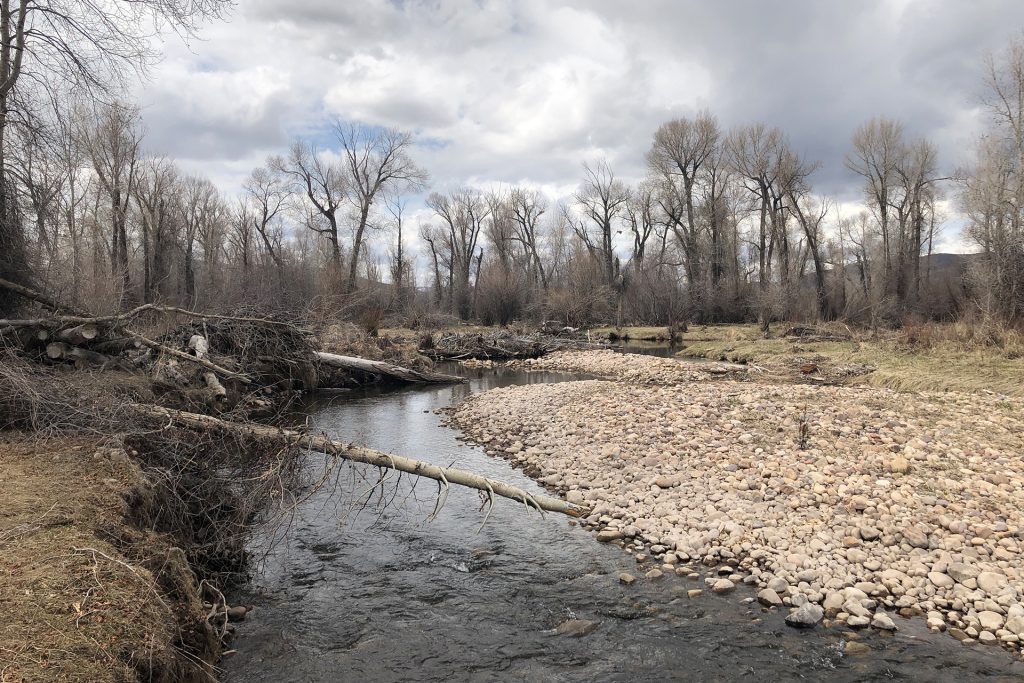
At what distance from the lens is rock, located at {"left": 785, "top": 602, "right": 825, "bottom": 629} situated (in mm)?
4957

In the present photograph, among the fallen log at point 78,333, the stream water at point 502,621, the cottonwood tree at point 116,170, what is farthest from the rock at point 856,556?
the cottonwood tree at point 116,170

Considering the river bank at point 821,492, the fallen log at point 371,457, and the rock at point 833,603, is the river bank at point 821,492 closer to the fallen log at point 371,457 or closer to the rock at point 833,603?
the rock at point 833,603

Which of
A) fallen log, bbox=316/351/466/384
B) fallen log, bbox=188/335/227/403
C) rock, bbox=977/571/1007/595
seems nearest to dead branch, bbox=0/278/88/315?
fallen log, bbox=188/335/227/403

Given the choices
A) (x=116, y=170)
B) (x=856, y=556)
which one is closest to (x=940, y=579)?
(x=856, y=556)

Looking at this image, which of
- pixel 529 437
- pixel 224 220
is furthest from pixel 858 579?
pixel 224 220

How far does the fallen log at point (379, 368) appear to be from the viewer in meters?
17.8

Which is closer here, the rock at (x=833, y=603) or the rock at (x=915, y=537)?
the rock at (x=833, y=603)

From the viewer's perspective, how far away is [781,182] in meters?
39.4

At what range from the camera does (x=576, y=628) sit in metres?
5.06

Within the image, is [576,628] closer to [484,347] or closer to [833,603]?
[833,603]

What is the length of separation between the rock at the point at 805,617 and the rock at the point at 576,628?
1612 mm

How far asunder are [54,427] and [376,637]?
4195mm

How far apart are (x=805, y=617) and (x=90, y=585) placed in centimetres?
528

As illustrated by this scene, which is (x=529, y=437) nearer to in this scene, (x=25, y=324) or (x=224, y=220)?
(x=25, y=324)
